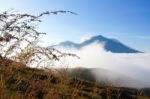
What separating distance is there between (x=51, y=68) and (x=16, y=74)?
658mm

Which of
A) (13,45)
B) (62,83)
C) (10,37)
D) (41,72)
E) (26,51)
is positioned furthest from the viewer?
(62,83)

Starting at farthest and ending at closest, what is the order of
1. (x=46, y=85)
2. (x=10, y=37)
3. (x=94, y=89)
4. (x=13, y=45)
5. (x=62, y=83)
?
(x=94, y=89), (x=62, y=83), (x=46, y=85), (x=13, y=45), (x=10, y=37)

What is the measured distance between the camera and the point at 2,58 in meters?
5.84

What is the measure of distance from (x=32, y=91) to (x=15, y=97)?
752 millimetres

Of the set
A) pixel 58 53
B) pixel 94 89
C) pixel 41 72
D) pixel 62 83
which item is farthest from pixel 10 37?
pixel 94 89

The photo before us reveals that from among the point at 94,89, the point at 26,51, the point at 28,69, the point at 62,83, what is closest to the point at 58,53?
the point at 26,51

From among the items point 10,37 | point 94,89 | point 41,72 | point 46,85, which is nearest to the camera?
point 10,37

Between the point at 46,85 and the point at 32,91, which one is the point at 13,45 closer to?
the point at 32,91

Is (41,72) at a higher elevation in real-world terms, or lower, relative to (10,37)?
lower

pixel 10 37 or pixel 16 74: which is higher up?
pixel 10 37

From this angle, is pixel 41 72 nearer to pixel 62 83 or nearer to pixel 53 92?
pixel 53 92

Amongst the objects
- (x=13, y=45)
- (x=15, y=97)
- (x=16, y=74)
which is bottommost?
(x=15, y=97)

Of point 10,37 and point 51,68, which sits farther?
point 51,68

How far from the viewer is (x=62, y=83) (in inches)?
326
